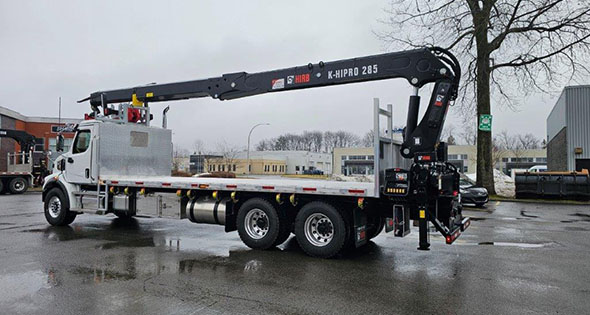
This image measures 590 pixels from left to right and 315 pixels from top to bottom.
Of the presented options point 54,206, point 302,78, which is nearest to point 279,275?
point 302,78

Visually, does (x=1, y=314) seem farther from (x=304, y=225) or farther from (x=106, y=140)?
(x=106, y=140)

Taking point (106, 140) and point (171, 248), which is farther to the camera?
point (106, 140)

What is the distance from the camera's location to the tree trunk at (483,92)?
22.7 m

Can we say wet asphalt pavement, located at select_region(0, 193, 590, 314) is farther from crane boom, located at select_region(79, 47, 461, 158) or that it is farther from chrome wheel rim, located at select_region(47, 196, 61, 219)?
crane boom, located at select_region(79, 47, 461, 158)

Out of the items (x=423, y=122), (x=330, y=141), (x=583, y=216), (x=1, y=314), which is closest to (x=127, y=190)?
(x=1, y=314)

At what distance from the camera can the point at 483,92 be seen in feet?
76.6

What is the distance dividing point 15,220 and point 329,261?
10.7m

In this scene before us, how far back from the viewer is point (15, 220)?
43.3ft

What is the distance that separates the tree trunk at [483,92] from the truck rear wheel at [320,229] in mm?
18484

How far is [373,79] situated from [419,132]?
1.48 m

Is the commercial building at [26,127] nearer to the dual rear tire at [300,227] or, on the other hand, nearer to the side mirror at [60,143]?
the side mirror at [60,143]

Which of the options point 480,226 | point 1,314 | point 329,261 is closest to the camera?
point 1,314

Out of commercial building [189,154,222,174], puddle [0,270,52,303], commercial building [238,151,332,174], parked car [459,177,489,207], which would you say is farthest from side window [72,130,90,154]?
commercial building [238,151,332,174]

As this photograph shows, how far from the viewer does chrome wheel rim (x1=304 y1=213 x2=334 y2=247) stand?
7926 mm
